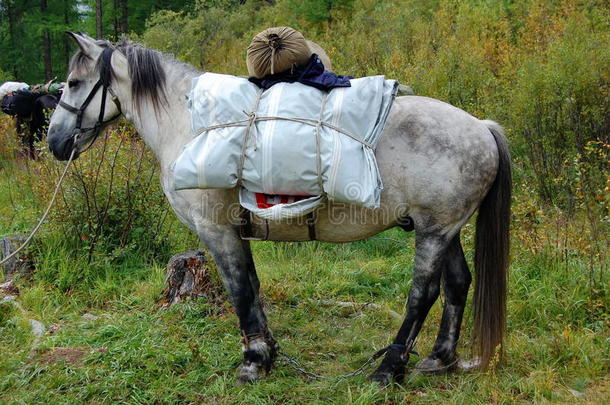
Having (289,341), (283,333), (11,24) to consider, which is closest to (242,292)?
(289,341)

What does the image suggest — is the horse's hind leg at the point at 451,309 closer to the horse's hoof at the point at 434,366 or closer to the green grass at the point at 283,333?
the horse's hoof at the point at 434,366

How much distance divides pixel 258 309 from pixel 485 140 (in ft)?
6.04

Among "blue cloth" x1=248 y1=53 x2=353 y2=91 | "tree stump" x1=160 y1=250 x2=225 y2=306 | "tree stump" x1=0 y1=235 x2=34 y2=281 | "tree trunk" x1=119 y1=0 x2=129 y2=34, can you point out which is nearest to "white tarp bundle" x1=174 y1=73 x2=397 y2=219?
"blue cloth" x1=248 y1=53 x2=353 y2=91

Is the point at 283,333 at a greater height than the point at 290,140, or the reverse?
the point at 290,140

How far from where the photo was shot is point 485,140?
300 cm

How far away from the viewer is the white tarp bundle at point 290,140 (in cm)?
280

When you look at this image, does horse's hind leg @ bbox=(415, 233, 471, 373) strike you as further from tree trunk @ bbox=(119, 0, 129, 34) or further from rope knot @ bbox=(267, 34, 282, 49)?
tree trunk @ bbox=(119, 0, 129, 34)

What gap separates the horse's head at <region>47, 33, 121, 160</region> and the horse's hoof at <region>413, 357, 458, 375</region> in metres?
2.65

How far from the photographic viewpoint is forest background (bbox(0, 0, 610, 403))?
3.32m

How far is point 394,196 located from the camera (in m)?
3.00

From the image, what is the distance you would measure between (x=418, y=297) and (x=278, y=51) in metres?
1.66

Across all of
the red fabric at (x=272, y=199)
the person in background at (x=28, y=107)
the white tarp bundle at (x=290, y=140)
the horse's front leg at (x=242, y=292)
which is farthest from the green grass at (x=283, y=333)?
the person in background at (x=28, y=107)

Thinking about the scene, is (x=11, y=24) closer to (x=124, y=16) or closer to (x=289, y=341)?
(x=124, y=16)

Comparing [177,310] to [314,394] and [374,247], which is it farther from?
[374,247]
